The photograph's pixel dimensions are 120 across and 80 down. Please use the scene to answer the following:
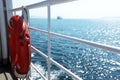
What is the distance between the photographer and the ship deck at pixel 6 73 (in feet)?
6.49

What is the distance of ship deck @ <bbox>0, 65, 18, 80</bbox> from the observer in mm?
1978

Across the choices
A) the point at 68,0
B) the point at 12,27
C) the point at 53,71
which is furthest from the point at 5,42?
the point at 53,71

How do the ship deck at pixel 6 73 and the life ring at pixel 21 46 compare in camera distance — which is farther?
the ship deck at pixel 6 73

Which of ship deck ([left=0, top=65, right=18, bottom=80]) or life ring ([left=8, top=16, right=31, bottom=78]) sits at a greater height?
life ring ([left=8, top=16, right=31, bottom=78])

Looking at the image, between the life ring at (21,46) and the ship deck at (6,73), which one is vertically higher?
the life ring at (21,46)

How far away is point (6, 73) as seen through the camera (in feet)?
6.98

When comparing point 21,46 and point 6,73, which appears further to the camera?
point 6,73

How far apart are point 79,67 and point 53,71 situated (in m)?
3.32

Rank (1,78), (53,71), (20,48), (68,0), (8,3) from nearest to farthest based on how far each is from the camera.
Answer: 1. (68,0)
2. (20,48)
3. (1,78)
4. (8,3)
5. (53,71)

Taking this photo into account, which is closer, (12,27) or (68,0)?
(68,0)

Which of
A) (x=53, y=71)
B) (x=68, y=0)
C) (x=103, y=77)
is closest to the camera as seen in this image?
(x=68, y=0)

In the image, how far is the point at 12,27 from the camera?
5.26 feet

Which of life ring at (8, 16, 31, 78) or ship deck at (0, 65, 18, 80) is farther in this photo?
ship deck at (0, 65, 18, 80)

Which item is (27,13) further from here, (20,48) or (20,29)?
(20,48)
